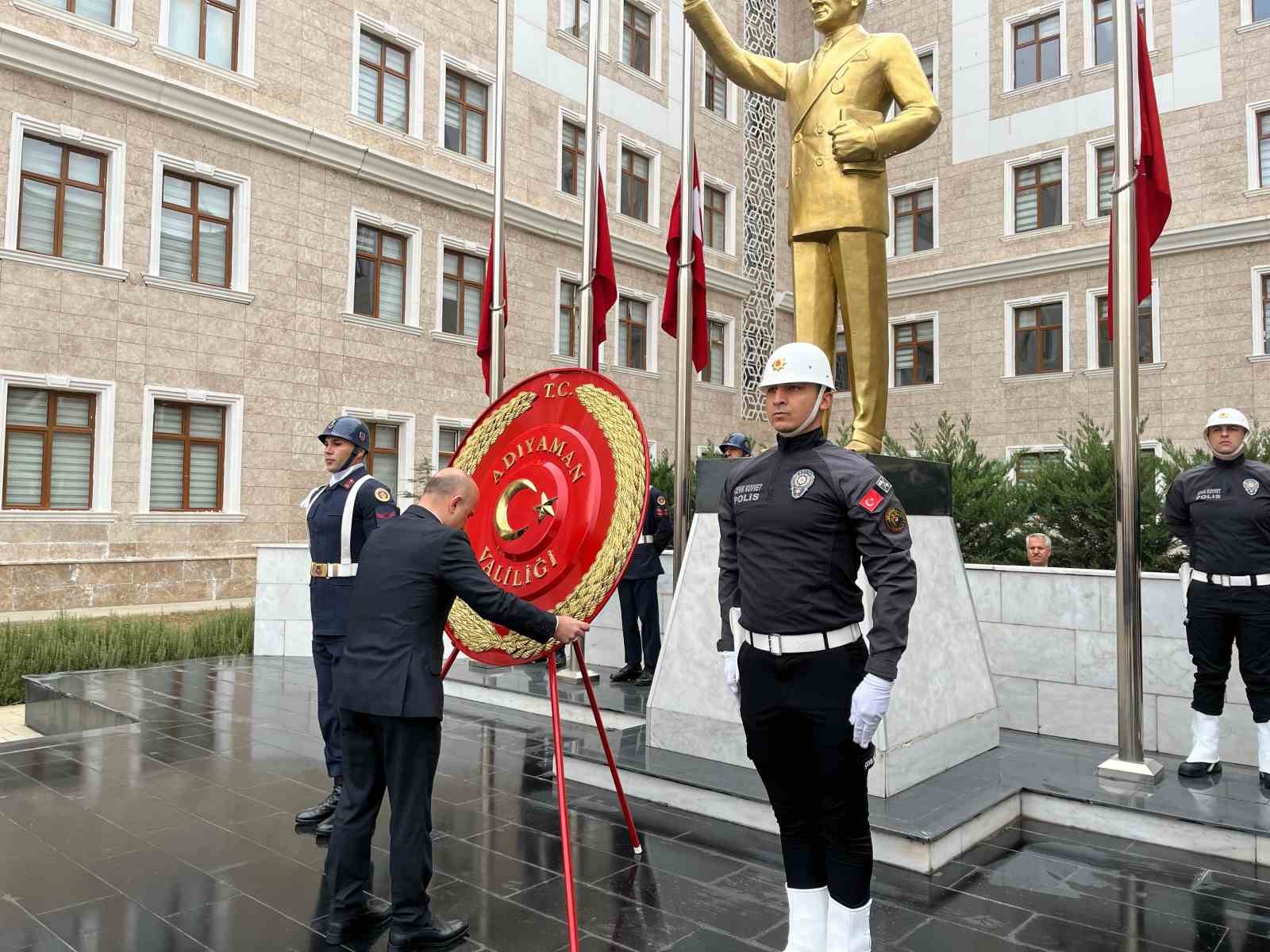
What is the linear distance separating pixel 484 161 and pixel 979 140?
12049mm

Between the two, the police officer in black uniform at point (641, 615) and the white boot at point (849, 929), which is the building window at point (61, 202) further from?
the white boot at point (849, 929)

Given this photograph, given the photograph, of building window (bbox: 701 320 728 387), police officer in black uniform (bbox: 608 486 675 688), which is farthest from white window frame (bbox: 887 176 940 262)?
police officer in black uniform (bbox: 608 486 675 688)

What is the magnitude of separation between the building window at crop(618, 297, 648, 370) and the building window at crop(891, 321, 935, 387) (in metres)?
6.58

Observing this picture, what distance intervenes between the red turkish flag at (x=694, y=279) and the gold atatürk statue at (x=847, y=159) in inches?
91.7

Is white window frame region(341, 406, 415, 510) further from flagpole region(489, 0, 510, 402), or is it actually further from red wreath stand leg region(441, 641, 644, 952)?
red wreath stand leg region(441, 641, 644, 952)

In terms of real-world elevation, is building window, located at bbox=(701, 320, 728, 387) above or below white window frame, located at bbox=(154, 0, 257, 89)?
below

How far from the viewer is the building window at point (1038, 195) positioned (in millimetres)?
21500

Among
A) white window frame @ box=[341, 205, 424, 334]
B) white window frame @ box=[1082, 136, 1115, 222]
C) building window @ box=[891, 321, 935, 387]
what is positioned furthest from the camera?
building window @ box=[891, 321, 935, 387]

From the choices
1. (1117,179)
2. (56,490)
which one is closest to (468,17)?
(56,490)

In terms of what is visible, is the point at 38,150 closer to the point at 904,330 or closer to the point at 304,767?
the point at 304,767

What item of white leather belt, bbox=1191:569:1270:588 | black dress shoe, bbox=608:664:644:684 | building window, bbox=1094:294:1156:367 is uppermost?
building window, bbox=1094:294:1156:367

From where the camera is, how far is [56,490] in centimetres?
1382

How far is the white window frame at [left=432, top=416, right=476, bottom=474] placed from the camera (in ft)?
60.4

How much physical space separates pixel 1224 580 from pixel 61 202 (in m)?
15.4
